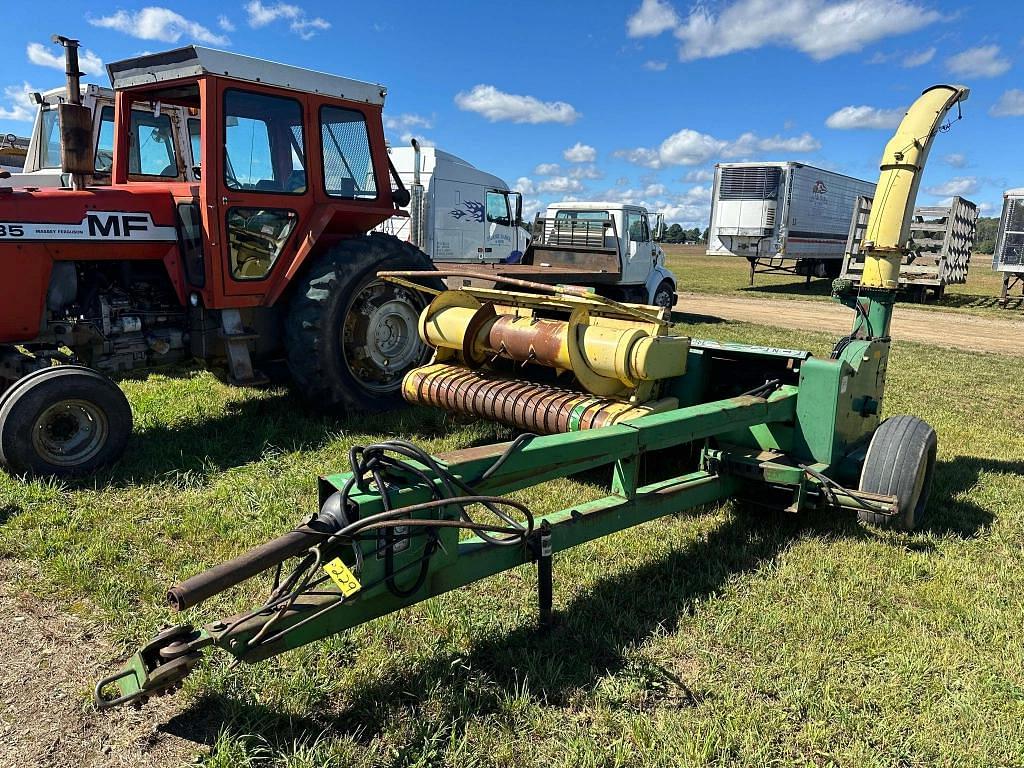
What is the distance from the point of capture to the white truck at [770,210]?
68.8 feet

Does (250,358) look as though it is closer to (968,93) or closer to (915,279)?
(968,93)

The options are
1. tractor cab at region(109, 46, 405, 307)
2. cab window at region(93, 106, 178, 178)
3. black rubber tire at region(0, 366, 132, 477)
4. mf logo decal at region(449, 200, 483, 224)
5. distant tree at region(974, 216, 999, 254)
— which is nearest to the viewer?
black rubber tire at region(0, 366, 132, 477)

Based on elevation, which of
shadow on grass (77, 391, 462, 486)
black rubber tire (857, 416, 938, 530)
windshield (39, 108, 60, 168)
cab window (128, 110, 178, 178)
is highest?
windshield (39, 108, 60, 168)

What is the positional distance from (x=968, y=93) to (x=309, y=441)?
470cm

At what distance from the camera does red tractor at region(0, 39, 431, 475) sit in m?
4.65

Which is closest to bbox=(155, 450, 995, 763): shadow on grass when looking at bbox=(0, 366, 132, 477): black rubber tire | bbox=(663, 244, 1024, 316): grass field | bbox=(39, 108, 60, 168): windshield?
bbox=(0, 366, 132, 477): black rubber tire

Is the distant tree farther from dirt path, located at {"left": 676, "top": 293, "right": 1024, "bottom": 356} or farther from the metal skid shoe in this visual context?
the metal skid shoe

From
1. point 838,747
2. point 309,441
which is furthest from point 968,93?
point 309,441

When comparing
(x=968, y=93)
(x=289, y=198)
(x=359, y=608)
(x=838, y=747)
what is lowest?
(x=838, y=747)

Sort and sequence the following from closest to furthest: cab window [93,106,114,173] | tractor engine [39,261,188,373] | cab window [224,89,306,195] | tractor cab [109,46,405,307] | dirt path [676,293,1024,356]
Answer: tractor engine [39,261,188,373], tractor cab [109,46,405,307], cab window [224,89,306,195], cab window [93,106,114,173], dirt path [676,293,1024,356]

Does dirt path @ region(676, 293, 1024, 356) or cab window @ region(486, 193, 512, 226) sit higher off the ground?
cab window @ region(486, 193, 512, 226)

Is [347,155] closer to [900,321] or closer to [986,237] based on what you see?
[900,321]

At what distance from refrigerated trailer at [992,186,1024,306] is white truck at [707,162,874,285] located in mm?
3695

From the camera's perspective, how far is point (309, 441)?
5273 mm
